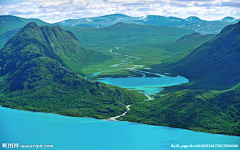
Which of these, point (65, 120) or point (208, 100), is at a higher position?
point (208, 100)

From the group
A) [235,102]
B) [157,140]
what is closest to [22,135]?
[157,140]

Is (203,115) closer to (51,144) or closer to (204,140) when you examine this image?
(204,140)

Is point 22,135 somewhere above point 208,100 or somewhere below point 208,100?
below

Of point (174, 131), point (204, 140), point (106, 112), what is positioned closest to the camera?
point (204, 140)

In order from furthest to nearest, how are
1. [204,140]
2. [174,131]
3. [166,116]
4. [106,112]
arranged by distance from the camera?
[106,112] → [166,116] → [174,131] → [204,140]

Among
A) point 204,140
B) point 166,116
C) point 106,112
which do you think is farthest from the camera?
point 106,112

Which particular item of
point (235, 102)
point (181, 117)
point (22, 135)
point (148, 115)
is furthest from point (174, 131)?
point (22, 135)

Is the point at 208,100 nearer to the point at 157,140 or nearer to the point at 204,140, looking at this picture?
the point at 204,140

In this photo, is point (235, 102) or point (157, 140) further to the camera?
point (235, 102)

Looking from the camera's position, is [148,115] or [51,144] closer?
[51,144]
